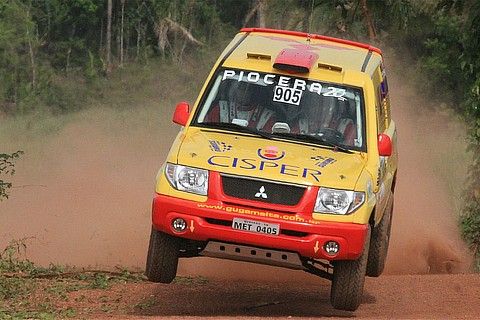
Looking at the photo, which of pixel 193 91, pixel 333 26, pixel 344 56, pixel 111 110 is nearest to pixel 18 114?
pixel 111 110

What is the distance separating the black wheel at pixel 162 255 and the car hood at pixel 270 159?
671 mm

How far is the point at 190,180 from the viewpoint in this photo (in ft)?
32.4

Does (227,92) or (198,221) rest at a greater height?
→ (227,92)

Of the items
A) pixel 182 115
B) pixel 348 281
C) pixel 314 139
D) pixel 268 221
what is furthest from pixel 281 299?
pixel 268 221

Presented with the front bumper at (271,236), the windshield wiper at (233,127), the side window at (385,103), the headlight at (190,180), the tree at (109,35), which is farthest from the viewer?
the tree at (109,35)

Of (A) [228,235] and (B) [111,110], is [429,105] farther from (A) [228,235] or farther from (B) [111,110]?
(A) [228,235]

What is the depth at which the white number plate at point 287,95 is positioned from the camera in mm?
10906

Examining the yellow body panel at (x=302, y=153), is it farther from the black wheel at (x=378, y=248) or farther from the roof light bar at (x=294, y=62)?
the black wheel at (x=378, y=248)

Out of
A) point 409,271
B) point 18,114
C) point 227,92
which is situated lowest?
point 18,114

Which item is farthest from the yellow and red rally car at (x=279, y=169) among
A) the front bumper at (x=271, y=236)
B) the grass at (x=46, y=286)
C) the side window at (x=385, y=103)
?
the grass at (x=46, y=286)

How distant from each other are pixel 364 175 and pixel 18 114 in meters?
27.2

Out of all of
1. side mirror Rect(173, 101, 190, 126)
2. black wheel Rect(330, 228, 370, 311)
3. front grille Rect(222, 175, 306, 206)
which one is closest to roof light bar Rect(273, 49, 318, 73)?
side mirror Rect(173, 101, 190, 126)

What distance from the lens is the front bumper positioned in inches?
383

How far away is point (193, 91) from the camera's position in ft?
121
